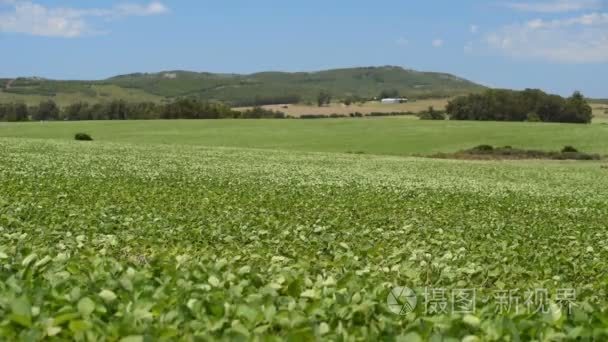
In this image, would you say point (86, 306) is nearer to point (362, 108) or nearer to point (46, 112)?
point (46, 112)

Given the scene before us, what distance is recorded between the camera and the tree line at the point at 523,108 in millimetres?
141375

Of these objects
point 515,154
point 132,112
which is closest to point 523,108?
point 515,154

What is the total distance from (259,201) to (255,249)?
10661mm

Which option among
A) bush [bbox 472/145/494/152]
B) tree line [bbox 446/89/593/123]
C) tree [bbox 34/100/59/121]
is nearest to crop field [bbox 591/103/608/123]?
tree line [bbox 446/89/593/123]

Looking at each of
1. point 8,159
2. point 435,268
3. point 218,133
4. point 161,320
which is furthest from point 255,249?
point 218,133

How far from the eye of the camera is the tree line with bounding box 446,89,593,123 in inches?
5566

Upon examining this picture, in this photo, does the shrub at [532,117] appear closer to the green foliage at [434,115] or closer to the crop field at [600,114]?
the crop field at [600,114]

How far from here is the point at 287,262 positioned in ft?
34.7

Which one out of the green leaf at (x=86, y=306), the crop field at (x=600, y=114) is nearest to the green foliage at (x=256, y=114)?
the crop field at (x=600, y=114)

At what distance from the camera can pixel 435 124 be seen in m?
116

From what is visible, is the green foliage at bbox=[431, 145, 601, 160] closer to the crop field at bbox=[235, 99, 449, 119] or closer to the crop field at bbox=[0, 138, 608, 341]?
the crop field at bbox=[0, 138, 608, 341]

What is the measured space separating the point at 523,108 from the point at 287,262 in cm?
13758

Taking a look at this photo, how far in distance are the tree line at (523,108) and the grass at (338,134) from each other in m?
24.8

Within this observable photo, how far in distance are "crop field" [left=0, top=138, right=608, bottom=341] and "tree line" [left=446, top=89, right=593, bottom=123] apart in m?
112
